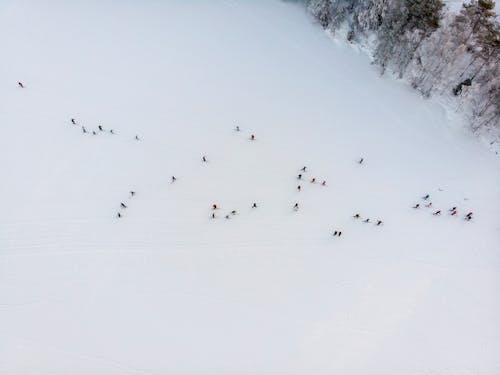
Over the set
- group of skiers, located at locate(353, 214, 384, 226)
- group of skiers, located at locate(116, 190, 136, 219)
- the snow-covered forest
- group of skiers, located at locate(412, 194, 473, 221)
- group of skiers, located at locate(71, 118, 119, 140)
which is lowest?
group of skiers, located at locate(116, 190, 136, 219)

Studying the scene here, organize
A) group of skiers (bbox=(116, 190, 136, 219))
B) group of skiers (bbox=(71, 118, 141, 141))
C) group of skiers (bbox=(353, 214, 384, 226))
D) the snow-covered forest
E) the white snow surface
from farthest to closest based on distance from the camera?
the snow-covered forest, group of skiers (bbox=(71, 118, 141, 141)), group of skiers (bbox=(353, 214, 384, 226)), group of skiers (bbox=(116, 190, 136, 219)), the white snow surface

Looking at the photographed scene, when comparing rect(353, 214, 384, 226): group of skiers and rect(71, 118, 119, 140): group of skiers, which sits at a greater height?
rect(353, 214, 384, 226): group of skiers

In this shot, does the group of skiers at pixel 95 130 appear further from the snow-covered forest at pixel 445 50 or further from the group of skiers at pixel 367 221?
the snow-covered forest at pixel 445 50

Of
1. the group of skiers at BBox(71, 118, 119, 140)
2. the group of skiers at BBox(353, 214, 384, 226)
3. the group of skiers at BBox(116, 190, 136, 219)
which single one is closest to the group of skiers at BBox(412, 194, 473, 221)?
the group of skiers at BBox(353, 214, 384, 226)

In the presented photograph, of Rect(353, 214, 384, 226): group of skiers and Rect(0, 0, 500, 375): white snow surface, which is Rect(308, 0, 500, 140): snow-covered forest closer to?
Rect(0, 0, 500, 375): white snow surface

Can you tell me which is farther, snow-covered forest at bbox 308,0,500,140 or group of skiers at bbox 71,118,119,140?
snow-covered forest at bbox 308,0,500,140

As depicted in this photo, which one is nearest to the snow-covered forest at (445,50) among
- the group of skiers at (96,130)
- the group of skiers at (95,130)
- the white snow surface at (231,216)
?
the white snow surface at (231,216)
